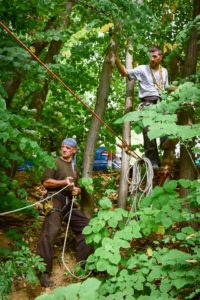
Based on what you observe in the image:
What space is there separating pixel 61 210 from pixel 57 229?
283 millimetres

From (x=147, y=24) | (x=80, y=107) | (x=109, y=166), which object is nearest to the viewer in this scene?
(x=147, y=24)

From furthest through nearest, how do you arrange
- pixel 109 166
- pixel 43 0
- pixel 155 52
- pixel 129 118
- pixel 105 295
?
pixel 109 166 < pixel 155 52 < pixel 43 0 < pixel 105 295 < pixel 129 118

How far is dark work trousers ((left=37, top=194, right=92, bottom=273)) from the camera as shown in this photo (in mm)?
4551

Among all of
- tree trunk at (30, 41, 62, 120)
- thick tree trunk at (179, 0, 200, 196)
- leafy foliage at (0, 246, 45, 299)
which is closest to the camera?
leafy foliage at (0, 246, 45, 299)

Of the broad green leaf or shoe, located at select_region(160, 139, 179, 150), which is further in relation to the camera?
shoe, located at select_region(160, 139, 179, 150)

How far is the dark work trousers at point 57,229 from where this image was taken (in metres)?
4.55

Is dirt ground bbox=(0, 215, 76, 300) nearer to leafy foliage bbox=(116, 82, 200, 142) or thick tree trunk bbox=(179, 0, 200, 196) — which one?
thick tree trunk bbox=(179, 0, 200, 196)

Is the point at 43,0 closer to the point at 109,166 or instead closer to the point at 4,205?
the point at 4,205

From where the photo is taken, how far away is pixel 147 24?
14.6 ft

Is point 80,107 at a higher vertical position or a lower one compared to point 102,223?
higher

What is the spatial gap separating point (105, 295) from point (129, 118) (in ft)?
6.20

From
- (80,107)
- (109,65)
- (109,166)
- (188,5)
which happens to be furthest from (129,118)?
(109,166)

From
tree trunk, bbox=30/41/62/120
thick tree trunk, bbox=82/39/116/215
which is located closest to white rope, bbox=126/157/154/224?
thick tree trunk, bbox=82/39/116/215

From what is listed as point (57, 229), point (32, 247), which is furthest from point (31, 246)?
point (57, 229)
